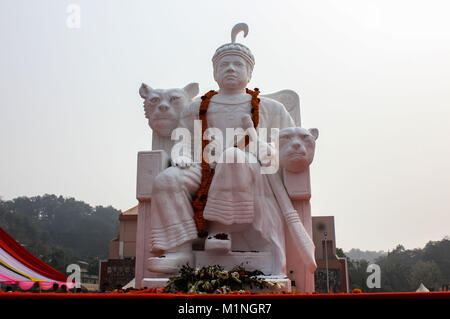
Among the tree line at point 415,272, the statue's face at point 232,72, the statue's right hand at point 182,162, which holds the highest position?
the statue's face at point 232,72

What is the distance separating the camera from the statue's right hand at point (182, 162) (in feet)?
15.8

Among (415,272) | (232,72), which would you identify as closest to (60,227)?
(415,272)

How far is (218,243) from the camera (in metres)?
4.36

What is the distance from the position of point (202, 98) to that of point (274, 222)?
1.92 m

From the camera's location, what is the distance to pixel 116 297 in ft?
8.25

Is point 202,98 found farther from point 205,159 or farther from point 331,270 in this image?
point 331,270

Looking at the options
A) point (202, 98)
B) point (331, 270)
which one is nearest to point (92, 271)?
point (331, 270)

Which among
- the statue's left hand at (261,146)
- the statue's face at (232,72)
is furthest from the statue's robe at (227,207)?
the statue's face at (232,72)

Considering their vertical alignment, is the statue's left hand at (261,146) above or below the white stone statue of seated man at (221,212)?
above

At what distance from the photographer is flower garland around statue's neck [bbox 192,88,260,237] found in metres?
4.64

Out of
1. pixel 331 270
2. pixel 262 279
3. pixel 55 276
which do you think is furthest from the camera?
pixel 331 270

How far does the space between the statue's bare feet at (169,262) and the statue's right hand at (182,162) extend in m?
0.97

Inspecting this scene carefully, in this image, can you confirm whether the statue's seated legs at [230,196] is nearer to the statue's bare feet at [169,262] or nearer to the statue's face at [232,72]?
the statue's bare feet at [169,262]

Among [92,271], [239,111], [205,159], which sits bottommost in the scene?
[92,271]
